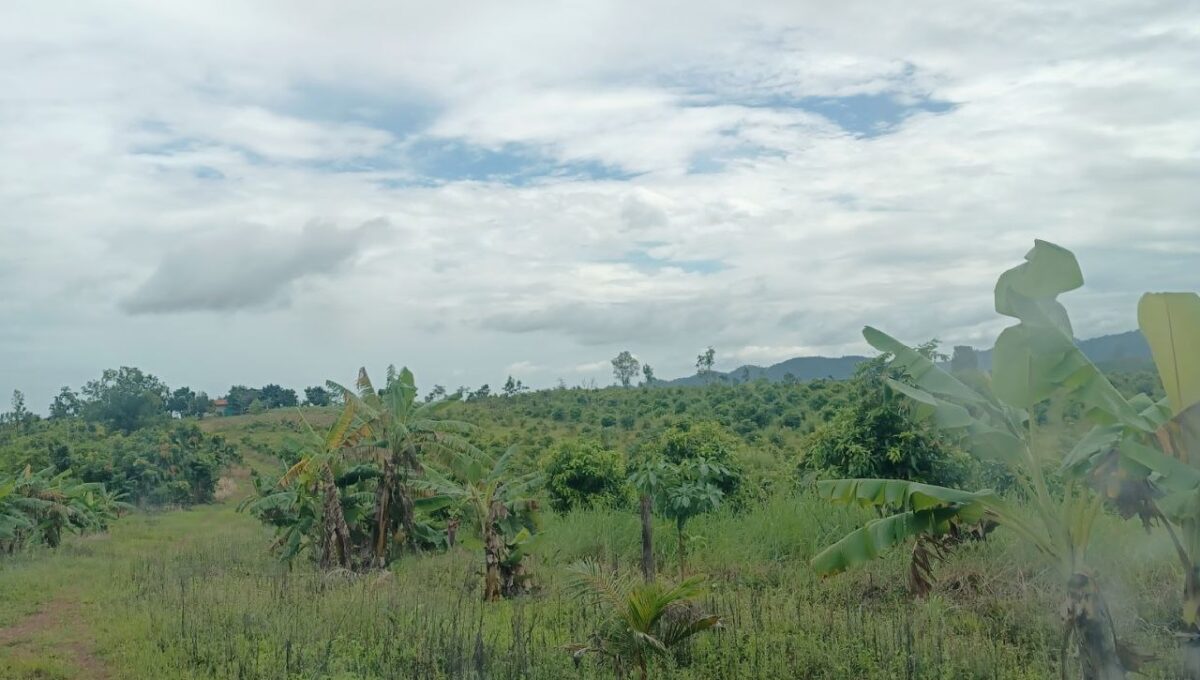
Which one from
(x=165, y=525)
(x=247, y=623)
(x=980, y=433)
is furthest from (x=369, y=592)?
(x=165, y=525)

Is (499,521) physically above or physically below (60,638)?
above

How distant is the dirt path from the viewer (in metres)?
10.2

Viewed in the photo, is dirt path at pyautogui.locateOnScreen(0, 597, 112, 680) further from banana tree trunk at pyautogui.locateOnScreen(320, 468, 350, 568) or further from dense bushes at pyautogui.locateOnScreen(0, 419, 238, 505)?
dense bushes at pyautogui.locateOnScreen(0, 419, 238, 505)

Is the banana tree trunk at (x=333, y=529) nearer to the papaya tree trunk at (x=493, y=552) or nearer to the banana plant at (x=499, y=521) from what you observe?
the banana plant at (x=499, y=521)

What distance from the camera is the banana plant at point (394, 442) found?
52.2ft

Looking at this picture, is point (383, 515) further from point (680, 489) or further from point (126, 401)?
point (126, 401)

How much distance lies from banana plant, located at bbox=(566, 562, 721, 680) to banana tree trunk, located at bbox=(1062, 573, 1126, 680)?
128 inches

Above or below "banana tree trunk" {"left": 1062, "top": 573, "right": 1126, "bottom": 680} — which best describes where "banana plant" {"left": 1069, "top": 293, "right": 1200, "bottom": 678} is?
above

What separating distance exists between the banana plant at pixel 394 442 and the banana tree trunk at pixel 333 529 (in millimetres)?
654

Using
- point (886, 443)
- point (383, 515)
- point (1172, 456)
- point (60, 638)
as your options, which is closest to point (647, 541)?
point (886, 443)

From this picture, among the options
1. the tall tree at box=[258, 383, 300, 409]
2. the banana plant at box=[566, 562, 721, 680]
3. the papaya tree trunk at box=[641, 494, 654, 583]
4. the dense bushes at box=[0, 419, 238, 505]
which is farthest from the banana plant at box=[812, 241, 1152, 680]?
the tall tree at box=[258, 383, 300, 409]

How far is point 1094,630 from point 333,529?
42.3 ft

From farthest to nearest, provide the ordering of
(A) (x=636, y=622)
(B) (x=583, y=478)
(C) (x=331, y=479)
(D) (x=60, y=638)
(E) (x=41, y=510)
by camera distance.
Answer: (E) (x=41, y=510) < (B) (x=583, y=478) < (C) (x=331, y=479) < (D) (x=60, y=638) < (A) (x=636, y=622)

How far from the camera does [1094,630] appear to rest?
644 centimetres
